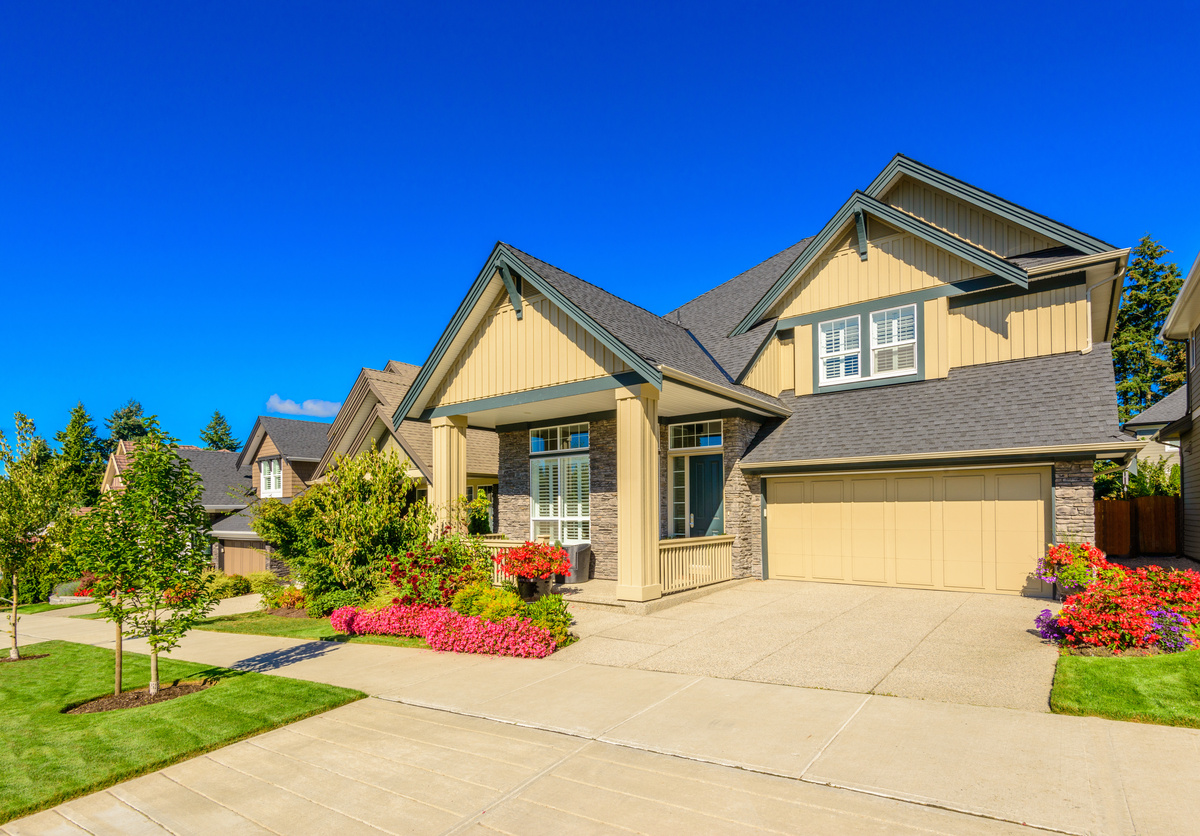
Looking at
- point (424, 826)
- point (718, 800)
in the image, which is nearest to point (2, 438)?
point (424, 826)

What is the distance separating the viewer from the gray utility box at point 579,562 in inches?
578

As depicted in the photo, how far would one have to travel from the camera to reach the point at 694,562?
1288cm

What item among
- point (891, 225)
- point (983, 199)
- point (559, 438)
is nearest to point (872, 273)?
point (891, 225)

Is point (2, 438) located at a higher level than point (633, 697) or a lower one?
higher

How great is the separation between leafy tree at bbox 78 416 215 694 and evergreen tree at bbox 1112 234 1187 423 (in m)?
40.8

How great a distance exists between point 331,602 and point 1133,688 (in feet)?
42.4

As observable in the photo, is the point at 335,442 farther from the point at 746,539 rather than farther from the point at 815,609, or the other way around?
the point at 815,609

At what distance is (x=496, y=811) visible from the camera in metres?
4.46

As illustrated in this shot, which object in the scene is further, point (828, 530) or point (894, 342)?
point (894, 342)

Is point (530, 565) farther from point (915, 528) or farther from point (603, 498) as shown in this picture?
point (915, 528)

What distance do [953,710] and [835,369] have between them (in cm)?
1014

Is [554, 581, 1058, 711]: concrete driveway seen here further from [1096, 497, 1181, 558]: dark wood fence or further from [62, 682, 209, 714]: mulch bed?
[1096, 497, 1181, 558]: dark wood fence

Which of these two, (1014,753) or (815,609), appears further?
(815,609)

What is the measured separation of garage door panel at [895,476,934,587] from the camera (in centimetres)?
1272
